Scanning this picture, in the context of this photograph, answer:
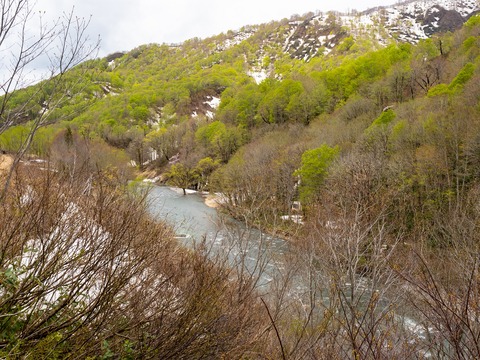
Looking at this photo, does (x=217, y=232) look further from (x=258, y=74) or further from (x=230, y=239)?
(x=258, y=74)

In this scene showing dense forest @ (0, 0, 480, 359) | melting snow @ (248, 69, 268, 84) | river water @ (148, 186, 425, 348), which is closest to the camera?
dense forest @ (0, 0, 480, 359)

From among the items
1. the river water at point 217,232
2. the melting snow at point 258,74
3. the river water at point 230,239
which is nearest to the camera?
the river water at point 230,239

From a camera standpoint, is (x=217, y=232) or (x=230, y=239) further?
(x=230, y=239)

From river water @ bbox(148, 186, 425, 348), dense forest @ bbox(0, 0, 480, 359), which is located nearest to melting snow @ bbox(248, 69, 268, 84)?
dense forest @ bbox(0, 0, 480, 359)

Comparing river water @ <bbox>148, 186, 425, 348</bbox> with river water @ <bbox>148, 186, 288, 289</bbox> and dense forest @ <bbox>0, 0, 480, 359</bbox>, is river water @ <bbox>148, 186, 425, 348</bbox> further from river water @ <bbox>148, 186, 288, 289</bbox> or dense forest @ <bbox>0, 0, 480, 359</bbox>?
dense forest @ <bbox>0, 0, 480, 359</bbox>

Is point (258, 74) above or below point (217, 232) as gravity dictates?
above

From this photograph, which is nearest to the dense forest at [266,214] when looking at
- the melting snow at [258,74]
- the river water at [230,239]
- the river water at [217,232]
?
the river water at [230,239]

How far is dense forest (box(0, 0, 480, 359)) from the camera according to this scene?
3746 mm

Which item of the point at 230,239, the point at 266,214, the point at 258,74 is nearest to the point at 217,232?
the point at 230,239

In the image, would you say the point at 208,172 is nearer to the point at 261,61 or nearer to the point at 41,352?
the point at 41,352

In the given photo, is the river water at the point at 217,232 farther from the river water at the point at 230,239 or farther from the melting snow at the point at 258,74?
the melting snow at the point at 258,74

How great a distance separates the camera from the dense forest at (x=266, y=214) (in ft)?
12.3

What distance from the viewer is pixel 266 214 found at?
88.1 ft

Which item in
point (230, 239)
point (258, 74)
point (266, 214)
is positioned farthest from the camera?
point (258, 74)
